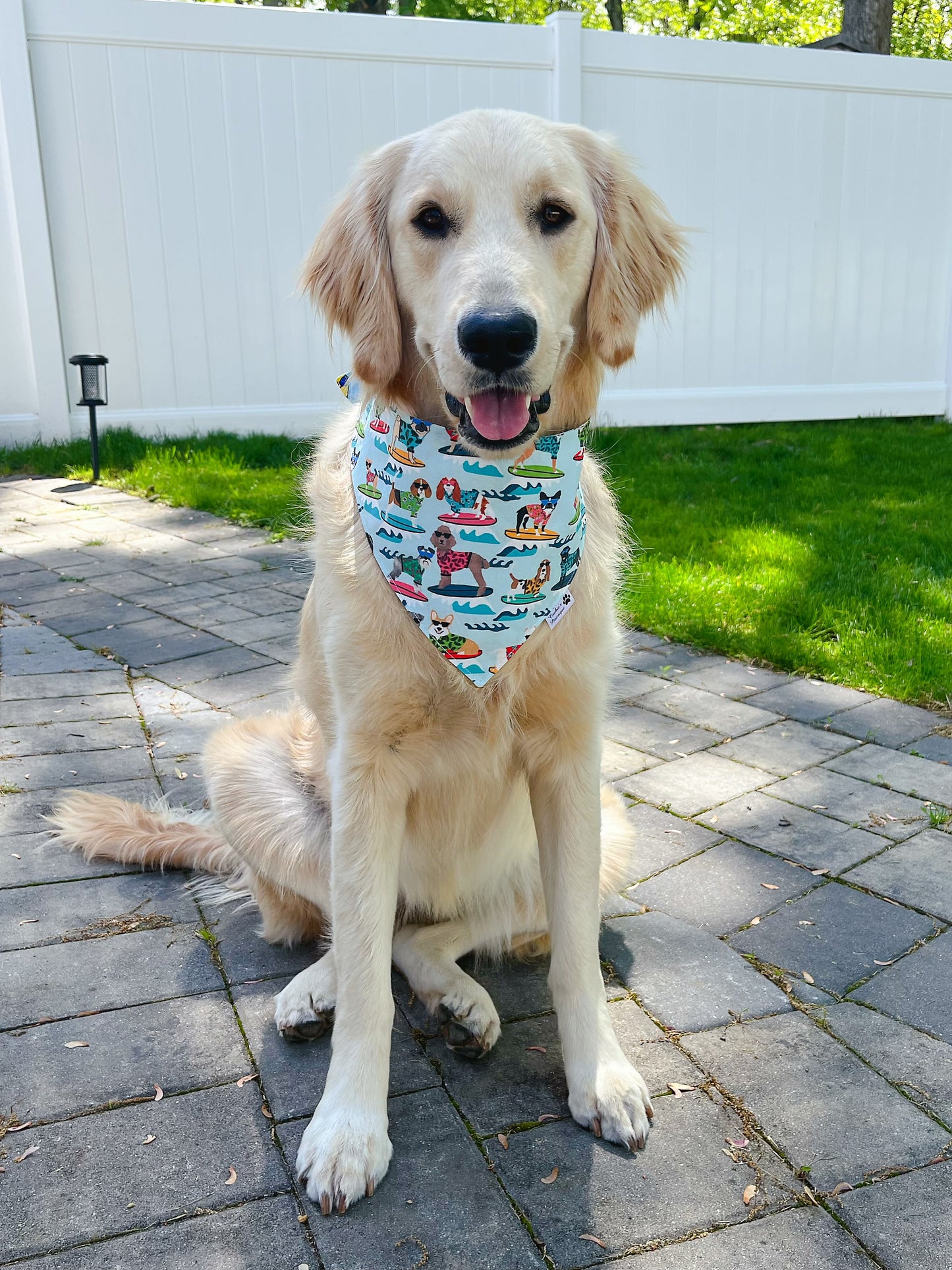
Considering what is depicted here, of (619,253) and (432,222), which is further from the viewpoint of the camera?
(619,253)

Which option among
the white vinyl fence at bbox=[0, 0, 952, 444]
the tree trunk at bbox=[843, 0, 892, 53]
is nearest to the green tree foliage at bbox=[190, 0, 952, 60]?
the tree trunk at bbox=[843, 0, 892, 53]

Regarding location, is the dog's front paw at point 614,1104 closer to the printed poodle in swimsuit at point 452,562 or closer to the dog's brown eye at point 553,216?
the printed poodle in swimsuit at point 452,562

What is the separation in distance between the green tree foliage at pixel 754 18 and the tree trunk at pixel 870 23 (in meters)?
12.8

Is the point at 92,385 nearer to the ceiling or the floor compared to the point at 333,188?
nearer to the floor

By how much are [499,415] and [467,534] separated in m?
0.26

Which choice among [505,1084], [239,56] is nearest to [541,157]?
[505,1084]

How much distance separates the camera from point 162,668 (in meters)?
4.22

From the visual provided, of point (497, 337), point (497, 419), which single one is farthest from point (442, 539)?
point (497, 337)

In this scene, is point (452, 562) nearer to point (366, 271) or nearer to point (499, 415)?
point (499, 415)

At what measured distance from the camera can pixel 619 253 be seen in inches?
86.9

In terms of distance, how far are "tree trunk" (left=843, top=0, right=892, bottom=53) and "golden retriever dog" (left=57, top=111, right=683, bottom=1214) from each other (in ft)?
40.3

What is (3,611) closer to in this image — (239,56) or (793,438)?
(239,56)

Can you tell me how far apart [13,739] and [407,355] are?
2.13 m

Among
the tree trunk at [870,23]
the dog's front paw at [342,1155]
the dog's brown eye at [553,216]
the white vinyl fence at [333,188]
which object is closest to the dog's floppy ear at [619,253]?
the dog's brown eye at [553,216]
